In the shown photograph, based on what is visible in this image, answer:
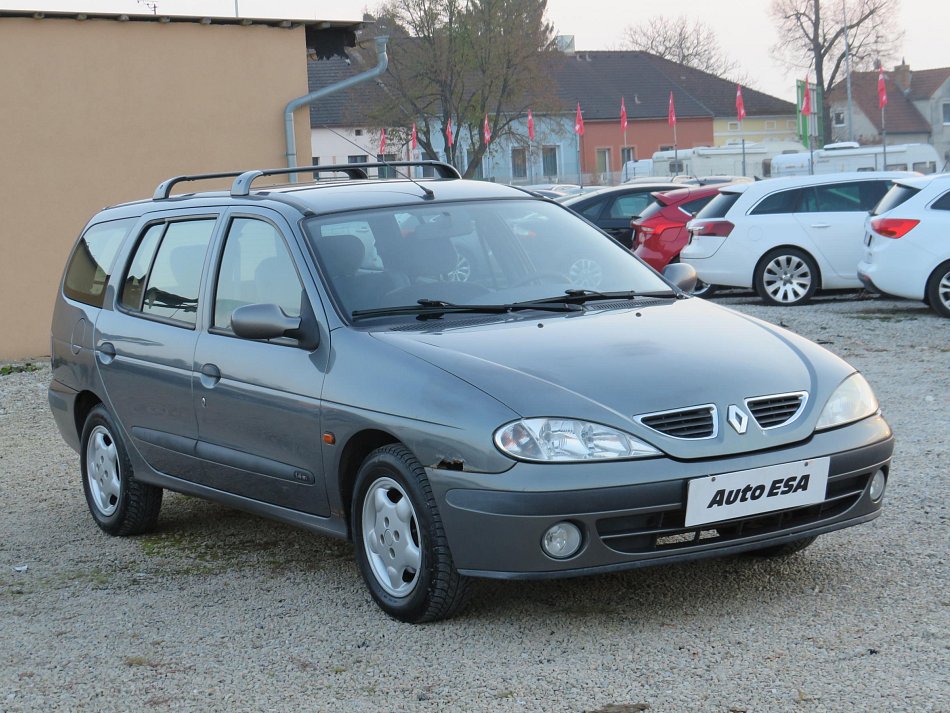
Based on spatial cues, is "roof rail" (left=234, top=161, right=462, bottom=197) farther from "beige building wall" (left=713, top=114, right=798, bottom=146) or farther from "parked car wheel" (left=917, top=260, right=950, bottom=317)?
"beige building wall" (left=713, top=114, right=798, bottom=146)

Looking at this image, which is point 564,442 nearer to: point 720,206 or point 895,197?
point 895,197

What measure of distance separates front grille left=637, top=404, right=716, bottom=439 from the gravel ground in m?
0.69

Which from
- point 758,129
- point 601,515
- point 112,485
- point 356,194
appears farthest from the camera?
point 758,129

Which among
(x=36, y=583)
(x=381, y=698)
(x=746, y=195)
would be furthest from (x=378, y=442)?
(x=746, y=195)

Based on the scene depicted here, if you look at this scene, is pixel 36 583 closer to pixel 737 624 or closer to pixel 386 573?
pixel 386 573

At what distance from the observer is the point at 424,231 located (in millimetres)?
5723

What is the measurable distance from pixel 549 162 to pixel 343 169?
57.7 metres

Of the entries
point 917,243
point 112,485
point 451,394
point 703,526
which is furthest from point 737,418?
point 917,243

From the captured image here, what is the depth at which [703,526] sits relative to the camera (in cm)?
447

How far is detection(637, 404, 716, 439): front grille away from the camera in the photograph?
445cm

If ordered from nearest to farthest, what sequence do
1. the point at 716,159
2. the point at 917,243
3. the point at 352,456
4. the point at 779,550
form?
the point at 352,456
the point at 779,550
the point at 917,243
the point at 716,159

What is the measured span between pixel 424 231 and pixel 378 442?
3.69ft

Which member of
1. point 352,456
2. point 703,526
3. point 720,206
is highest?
point 720,206

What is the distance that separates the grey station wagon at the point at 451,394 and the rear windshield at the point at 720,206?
405 inches
